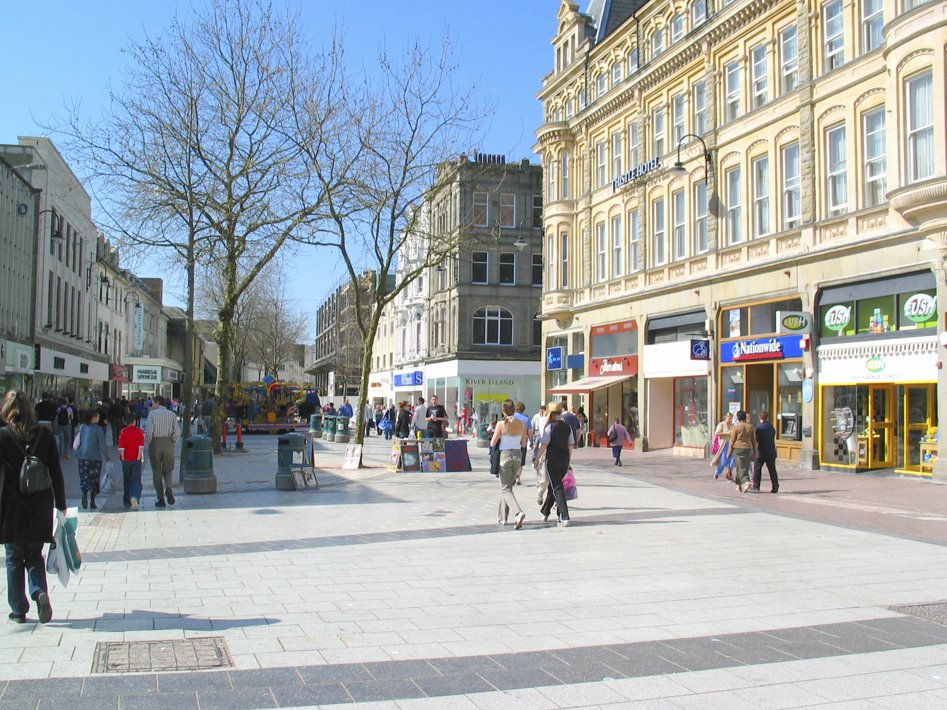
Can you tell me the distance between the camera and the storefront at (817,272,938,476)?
770 inches

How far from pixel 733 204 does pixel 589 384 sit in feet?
33.0

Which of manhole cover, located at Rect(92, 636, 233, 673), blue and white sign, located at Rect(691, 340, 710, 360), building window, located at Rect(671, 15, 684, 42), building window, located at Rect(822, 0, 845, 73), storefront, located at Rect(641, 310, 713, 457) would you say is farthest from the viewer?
building window, located at Rect(671, 15, 684, 42)

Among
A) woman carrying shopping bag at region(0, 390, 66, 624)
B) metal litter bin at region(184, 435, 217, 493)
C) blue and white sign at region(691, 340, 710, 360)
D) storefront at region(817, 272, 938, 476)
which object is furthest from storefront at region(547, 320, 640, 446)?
woman carrying shopping bag at region(0, 390, 66, 624)

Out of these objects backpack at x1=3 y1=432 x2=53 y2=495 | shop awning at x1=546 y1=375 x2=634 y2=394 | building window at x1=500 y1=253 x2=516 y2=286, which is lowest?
backpack at x1=3 y1=432 x2=53 y2=495

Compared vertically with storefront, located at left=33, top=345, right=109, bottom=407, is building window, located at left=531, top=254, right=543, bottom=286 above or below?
above

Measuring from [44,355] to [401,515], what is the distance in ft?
98.3

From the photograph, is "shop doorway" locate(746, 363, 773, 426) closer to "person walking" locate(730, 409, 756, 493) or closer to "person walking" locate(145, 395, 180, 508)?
"person walking" locate(730, 409, 756, 493)

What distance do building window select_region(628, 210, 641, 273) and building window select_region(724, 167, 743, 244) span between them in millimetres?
5647

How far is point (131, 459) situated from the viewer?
47.9 ft

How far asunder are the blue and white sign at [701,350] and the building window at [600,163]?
10.4m

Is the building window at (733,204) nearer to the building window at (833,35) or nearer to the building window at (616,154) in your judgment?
the building window at (833,35)

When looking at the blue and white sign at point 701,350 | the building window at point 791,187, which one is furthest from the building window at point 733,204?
the blue and white sign at point 701,350

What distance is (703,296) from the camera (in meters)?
28.3

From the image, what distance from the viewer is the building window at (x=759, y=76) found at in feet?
84.9
